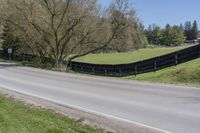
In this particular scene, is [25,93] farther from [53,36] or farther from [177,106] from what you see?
[53,36]

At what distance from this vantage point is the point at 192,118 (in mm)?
11133

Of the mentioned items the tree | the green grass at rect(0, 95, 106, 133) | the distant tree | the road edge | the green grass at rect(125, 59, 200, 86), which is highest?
the distant tree

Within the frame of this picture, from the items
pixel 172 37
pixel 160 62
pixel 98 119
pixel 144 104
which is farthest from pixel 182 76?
pixel 172 37

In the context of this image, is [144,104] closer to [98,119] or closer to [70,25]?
[98,119]

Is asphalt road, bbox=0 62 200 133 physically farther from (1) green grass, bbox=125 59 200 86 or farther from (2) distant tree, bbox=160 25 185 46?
(2) distant tree, bbox=160 25 185 46

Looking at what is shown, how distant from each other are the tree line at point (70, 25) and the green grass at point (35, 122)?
37281mm

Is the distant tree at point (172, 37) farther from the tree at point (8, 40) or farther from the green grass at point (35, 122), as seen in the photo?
the green grass at point (35, 122)

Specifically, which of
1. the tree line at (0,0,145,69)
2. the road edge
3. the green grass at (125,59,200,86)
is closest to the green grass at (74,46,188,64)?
the tree line at (0,0,145,69)

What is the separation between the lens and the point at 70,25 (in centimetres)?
5238

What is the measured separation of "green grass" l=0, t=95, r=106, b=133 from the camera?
31.9 feet

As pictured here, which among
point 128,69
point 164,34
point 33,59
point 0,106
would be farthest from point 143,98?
point 164,34

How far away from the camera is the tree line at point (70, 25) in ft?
171

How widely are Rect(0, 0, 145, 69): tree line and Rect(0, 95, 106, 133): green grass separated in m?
37.3

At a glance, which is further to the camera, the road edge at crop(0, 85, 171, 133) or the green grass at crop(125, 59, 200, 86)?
the green grass at crop(125, 59, 200, 86)
